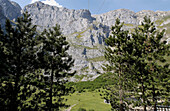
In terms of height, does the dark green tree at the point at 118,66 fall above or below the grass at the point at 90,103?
above

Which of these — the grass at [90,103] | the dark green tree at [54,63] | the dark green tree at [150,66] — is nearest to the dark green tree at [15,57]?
the dark green tree at [54,63]

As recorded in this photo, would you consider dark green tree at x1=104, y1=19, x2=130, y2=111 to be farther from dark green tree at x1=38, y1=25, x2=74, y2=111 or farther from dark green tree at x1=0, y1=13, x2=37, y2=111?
dark green tree at x1=0, y1=13, x2=37, y2=111

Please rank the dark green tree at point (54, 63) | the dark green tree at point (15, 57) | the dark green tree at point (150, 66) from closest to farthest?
the dark green tree at point (15, 57), the dark green tree at point (150, 66), the dark green tree at point (54, 63)

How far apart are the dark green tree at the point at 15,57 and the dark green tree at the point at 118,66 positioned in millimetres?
11568

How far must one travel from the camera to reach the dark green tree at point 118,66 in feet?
59.3

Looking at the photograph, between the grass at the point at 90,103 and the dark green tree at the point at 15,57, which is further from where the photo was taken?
the grass at the point at 90,103

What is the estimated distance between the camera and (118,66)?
1878 centimetres

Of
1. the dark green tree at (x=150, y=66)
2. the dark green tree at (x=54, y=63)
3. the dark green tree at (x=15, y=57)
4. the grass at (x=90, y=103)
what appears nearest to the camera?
the dark green tree at (x=15, y=57)

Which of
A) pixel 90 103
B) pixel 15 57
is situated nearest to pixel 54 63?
pixel 15 57

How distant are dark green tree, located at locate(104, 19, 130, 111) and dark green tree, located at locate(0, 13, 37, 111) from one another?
11568 mm

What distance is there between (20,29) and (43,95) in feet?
33.7

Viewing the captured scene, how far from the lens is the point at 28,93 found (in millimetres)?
16719

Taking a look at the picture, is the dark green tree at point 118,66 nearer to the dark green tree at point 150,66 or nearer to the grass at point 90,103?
the dark green tree at point 150,66

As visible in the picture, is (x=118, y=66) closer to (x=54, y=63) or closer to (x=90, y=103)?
(x=54, y=63)
